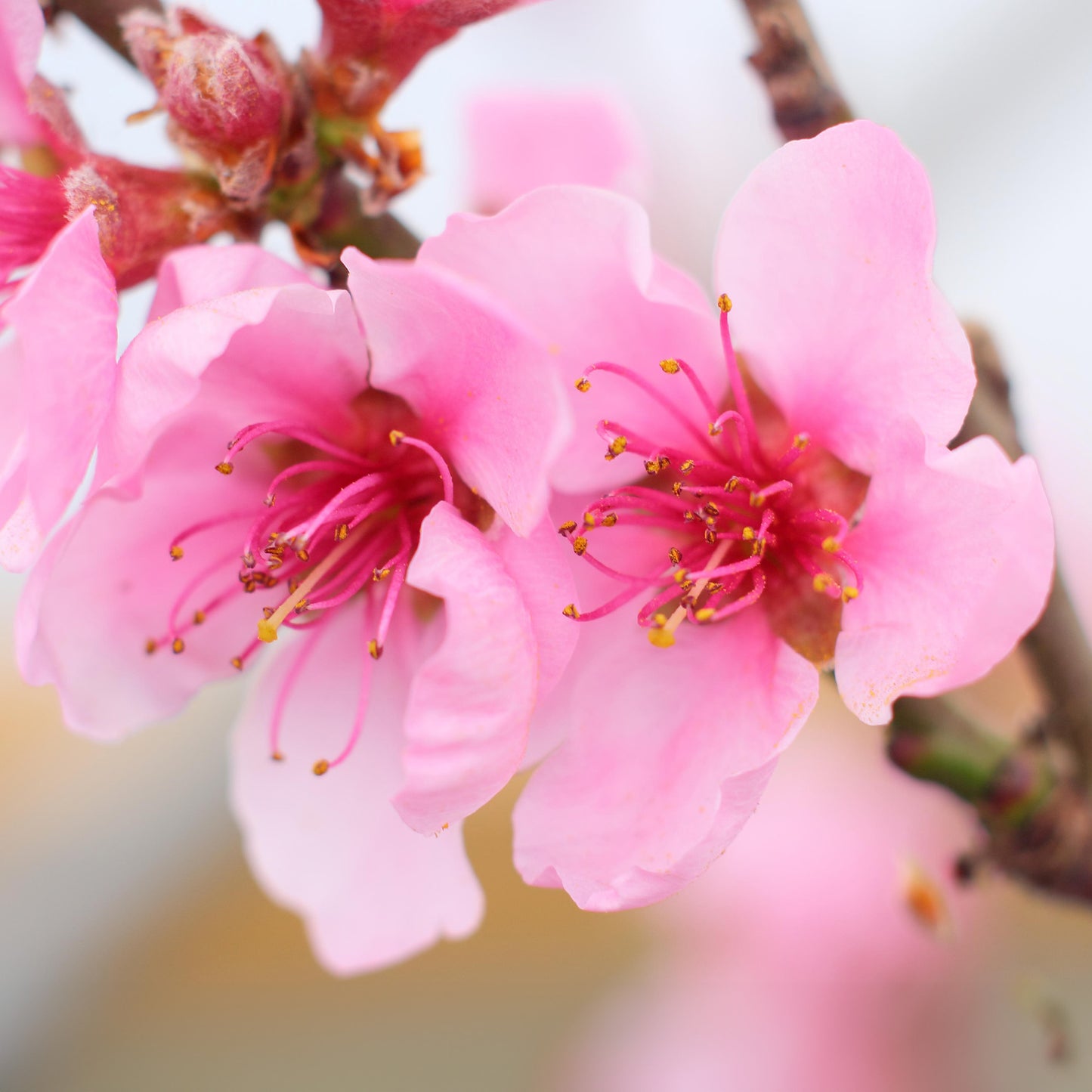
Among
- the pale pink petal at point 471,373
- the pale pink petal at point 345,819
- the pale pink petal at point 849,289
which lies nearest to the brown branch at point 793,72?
the pale pink petal at point 849,289

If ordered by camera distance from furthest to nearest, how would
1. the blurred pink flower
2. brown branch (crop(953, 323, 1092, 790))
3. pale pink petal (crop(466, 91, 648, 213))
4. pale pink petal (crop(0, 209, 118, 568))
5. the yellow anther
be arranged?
the blurred pink flower, pale pink petal (crop(466, 91, 648, 213)), brown branch (crop(953, 323, 1092, 790)), the yellow anther, pale pink petal (crop(0, 209, 118, 568))

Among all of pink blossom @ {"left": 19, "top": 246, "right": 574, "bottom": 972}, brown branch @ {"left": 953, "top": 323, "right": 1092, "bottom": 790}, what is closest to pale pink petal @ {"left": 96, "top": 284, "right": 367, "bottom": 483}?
pink blossom @ {"left": 19, "top": 246, "right": 574, "bottom": 972}

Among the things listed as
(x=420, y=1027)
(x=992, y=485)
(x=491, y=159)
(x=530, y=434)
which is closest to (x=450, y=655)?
(x=530, y=434)

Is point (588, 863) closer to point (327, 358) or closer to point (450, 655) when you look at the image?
point (450, 655)

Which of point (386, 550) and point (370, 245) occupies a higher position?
point (370, 245)

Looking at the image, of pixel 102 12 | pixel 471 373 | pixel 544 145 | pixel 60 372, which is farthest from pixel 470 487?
pixel 544 145

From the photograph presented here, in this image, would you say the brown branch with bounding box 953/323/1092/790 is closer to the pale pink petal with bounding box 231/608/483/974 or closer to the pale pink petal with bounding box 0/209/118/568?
the pale pink petal with bounding box 231/608/483/974

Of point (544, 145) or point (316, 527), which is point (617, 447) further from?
point (544, 145)
